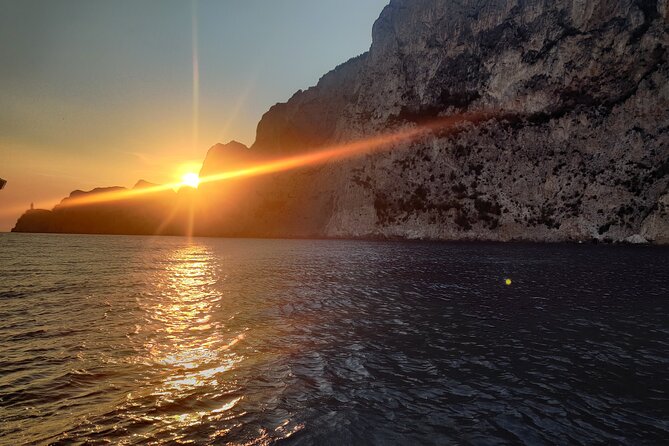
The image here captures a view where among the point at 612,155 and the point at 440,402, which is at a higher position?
the point at 612,155

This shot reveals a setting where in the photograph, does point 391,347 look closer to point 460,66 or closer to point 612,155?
point 612,155

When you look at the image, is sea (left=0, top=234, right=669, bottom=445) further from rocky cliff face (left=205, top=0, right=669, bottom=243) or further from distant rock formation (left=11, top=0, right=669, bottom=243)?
rocky cliff face (left=205, top=0, right=669, bottom=243)

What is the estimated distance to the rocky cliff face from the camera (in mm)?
87300

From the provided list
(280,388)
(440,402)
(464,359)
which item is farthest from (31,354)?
(464,359)

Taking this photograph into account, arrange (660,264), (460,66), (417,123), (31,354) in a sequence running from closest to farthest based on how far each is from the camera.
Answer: (31,354), (660,264), (460,66), (417,123)

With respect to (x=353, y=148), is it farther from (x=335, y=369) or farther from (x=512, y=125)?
(x=335, y=369)

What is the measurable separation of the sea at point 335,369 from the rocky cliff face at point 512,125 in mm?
85594

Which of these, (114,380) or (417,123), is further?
(417,123)

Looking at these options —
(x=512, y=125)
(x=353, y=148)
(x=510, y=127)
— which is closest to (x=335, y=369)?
(x=510, y=127)

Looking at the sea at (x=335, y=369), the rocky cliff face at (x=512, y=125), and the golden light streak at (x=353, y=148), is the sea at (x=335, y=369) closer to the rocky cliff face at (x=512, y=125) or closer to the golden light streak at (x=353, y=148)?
the rocky cliff face at (x=512, y=125)

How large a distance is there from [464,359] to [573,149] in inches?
4205

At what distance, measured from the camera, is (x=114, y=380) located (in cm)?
1010

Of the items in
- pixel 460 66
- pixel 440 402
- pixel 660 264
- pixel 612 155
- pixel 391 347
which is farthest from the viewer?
pixel 460 66

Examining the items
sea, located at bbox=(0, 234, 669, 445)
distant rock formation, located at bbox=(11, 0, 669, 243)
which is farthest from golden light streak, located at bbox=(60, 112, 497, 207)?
sea, located at bbox=(0, 234, 669, 445)
